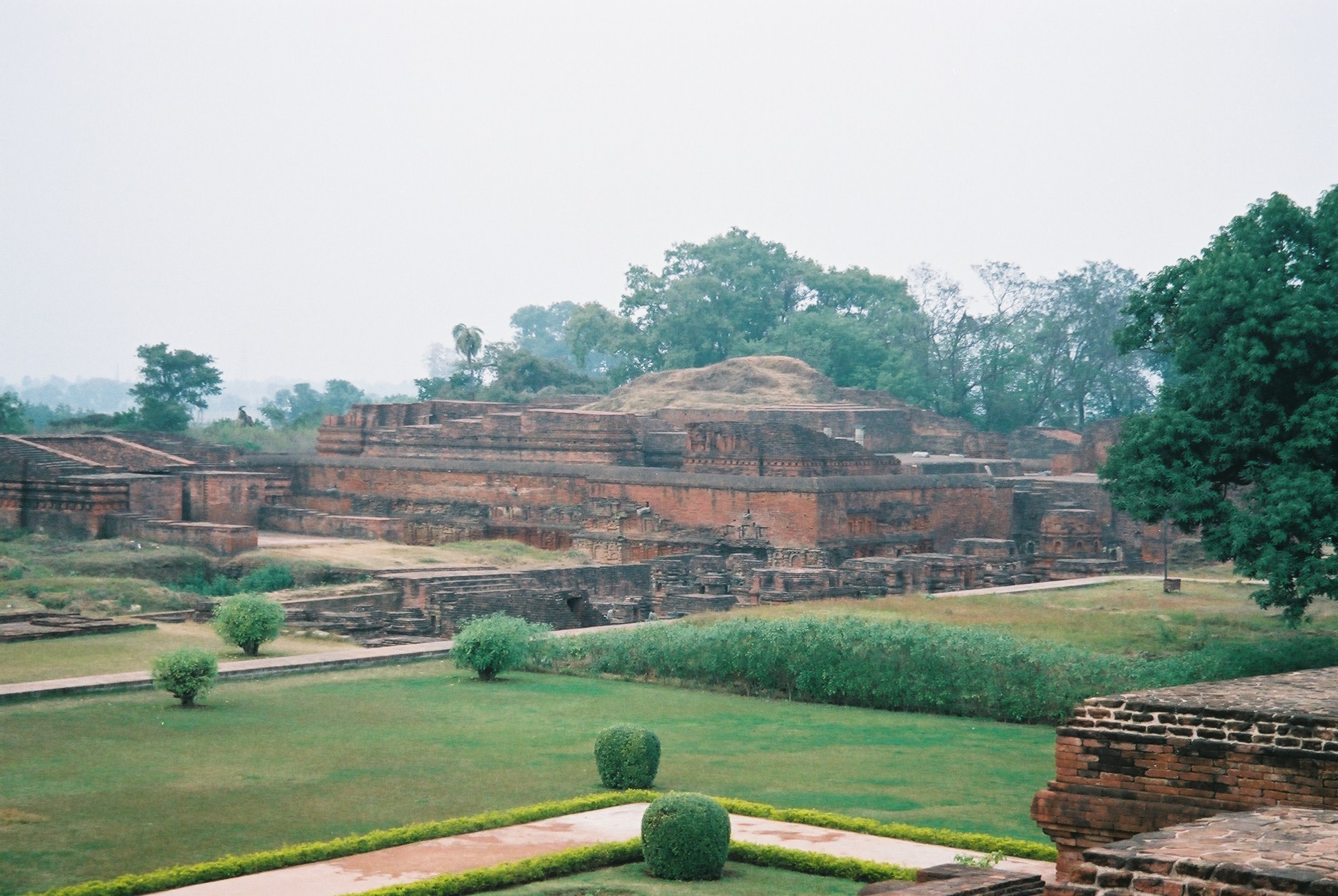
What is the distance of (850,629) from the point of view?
1595cm

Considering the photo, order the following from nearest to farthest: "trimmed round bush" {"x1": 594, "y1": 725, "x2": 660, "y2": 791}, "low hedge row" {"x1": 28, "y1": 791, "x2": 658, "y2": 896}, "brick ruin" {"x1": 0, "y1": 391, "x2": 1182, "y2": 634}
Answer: "low hedge row" {"x1": 28, "y1": 791, "x2": 658, "y2": 896}, "trimmed round bush" {"x1": 594, "y1": 725, "x2": 660, "y2": 791}, "brick ruin" {"x1": 0, "y1": 391, "x2": 1182, "y2": 634}

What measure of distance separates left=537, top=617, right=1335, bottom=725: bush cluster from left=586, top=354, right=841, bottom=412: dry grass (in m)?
21.0

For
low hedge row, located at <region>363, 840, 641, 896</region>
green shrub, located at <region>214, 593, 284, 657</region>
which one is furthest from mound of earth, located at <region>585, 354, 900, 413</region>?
low hedge row, located at <region>363, 840, 641, 896</region>

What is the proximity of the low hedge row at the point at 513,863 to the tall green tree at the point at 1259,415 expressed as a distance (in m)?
7.28

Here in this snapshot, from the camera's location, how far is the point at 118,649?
662 inches

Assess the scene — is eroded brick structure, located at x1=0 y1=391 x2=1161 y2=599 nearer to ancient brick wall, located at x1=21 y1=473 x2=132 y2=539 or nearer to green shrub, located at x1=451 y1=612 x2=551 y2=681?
ancient brick wall, located at x1=21 y1=473 x2=132 y2=539

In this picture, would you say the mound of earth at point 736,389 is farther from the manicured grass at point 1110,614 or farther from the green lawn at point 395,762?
the green lawn at point 395,762

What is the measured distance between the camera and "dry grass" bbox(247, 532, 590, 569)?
23094mm

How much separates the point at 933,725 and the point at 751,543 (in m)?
11.6

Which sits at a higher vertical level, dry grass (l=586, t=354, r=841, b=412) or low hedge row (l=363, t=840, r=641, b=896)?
dry grass (l=586, t=354, r=841, b=412)

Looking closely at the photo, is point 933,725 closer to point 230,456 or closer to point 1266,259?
point 1266,259

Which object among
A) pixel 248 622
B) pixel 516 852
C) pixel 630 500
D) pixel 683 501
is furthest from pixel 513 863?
pixel 630 500

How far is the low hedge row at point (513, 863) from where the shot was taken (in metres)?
Result: 8.80

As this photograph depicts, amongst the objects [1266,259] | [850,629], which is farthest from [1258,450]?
[850,629]
